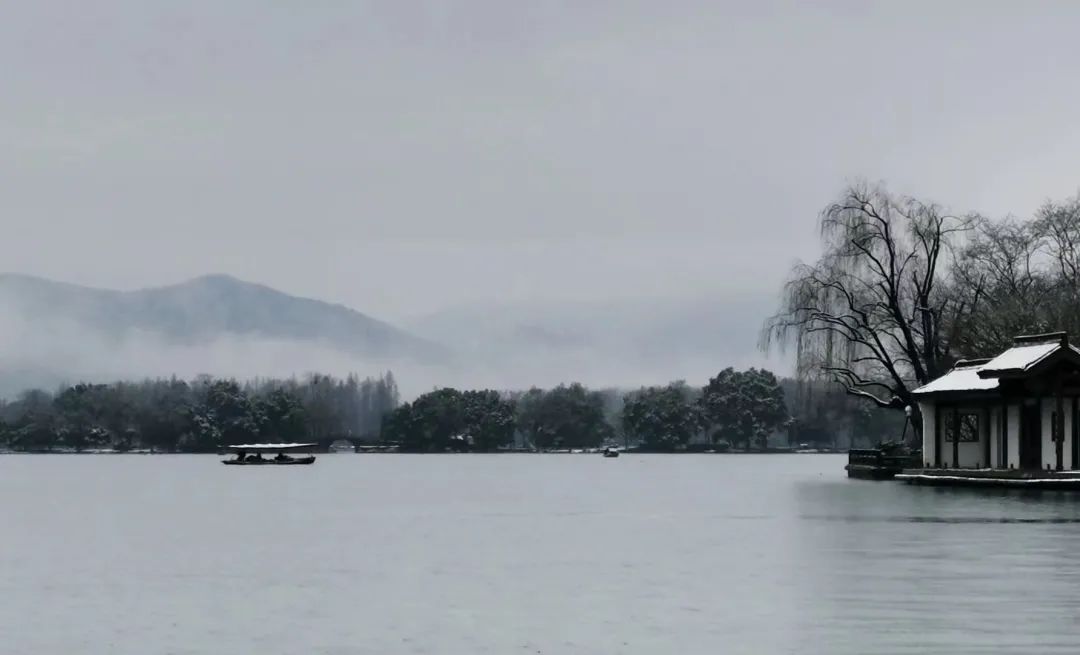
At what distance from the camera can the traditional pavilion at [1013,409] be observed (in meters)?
60.4

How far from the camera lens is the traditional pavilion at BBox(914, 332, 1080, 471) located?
198 feet

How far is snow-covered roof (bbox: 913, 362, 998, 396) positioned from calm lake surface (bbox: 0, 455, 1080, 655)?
9886 mm

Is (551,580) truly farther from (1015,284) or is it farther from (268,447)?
(268,447)

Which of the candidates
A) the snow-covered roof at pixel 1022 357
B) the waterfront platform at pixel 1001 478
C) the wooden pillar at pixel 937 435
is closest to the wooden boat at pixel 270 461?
the wooden pillar at pixel 937 435

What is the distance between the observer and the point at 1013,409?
6294 centimetres

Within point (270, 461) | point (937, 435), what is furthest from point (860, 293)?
point (270, 461)

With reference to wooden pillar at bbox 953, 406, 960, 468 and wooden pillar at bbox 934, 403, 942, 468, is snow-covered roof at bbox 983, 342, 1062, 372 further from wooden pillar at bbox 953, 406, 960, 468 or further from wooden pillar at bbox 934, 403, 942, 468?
wooden pillar at bbox 934, 403, 942, 468

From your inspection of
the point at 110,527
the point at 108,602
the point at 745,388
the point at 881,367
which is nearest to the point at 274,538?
the point at 110,527

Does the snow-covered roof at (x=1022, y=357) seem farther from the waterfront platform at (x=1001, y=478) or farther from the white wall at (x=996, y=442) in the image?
the waterfront platform at (x=1001, y=478)

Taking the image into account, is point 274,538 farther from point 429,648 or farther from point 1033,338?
point 1033,338

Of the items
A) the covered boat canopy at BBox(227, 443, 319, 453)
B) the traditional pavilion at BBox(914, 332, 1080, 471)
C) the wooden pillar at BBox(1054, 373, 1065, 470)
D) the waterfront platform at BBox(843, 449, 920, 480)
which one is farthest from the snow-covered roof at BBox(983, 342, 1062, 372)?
the covered boat canopy at BBox(227, 443, 319, 453)

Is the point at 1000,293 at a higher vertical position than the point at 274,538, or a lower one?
higher

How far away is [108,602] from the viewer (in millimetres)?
25000

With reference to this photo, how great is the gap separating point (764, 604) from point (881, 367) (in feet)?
180
